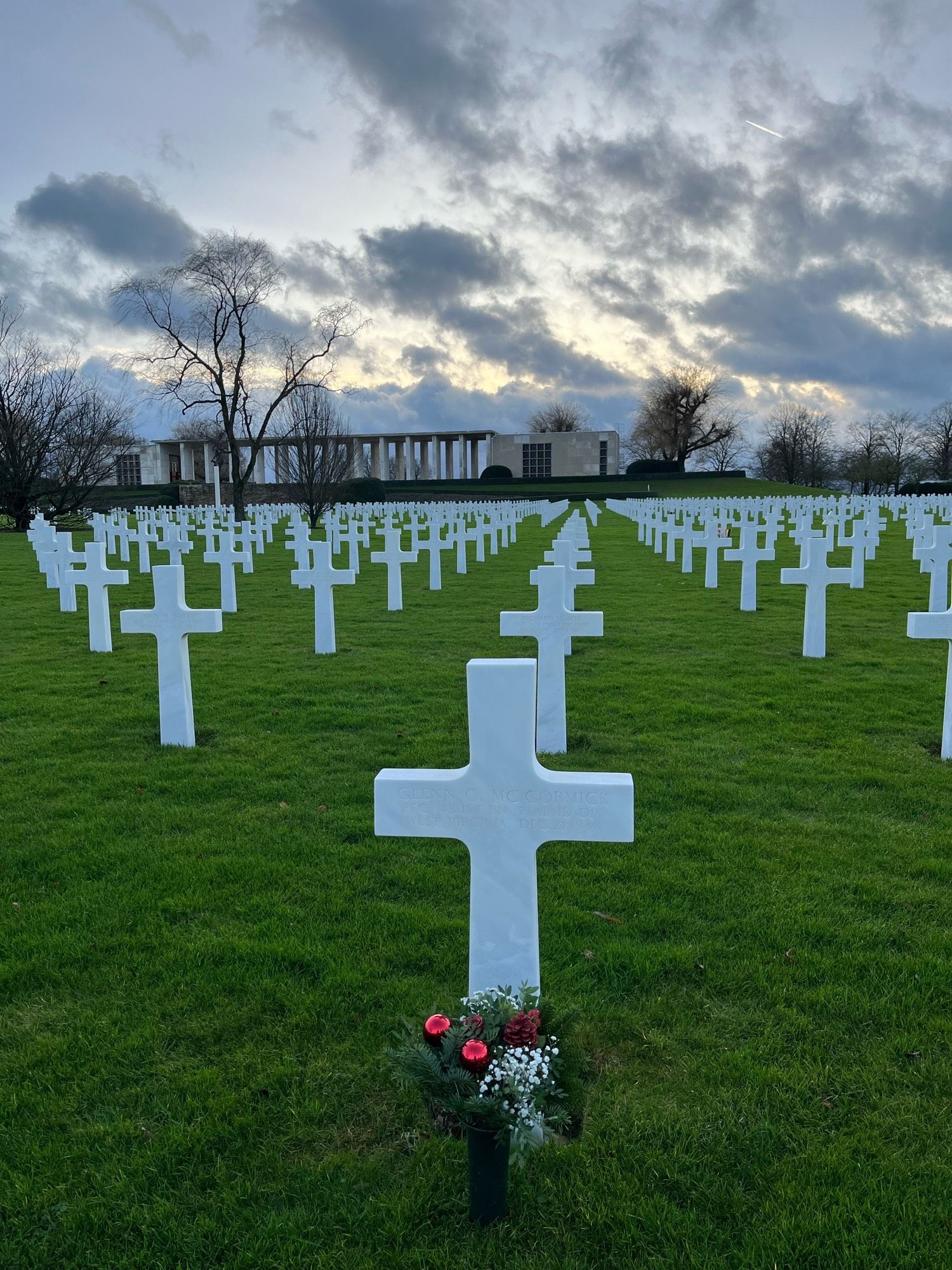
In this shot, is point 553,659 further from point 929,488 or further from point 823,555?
point 929,488

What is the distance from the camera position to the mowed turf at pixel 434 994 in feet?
7.02

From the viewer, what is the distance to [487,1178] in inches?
82.9

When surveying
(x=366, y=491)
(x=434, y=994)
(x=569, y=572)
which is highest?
(x=366, y=491)

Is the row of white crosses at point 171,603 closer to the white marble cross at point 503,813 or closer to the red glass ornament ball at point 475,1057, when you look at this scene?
the white marble cross at point 503,813

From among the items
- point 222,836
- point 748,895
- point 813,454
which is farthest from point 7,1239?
point 813,454

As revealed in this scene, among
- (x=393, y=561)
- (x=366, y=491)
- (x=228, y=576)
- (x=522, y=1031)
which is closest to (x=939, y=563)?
(x=393, y=561)

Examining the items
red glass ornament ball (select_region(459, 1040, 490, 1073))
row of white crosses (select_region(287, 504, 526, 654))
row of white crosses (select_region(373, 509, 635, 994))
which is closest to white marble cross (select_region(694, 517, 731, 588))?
row of white crosses (select_region(287, 504, 526, 654))

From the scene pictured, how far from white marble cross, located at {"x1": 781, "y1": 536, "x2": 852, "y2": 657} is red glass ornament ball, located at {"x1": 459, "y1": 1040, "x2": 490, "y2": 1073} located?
6931mm

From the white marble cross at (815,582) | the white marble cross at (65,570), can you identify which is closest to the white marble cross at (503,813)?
the white marble cross at (815,582)

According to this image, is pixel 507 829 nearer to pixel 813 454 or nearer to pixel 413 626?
pixel 413 626

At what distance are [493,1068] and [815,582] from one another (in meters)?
7.22

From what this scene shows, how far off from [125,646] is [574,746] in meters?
5.75

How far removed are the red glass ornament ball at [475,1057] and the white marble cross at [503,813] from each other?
0.38m

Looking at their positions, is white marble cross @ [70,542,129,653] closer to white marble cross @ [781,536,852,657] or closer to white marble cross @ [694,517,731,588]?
white marble cross @ [781,536,852,657]
